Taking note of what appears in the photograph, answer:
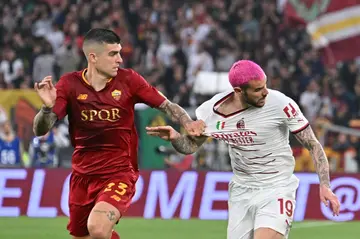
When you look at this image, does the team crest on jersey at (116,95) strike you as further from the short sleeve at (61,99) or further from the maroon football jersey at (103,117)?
the short sleeve at (61,99)

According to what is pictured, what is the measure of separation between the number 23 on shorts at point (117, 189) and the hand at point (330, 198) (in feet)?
6.10

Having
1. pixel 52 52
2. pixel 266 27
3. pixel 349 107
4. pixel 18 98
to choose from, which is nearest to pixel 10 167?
pixel 18 98

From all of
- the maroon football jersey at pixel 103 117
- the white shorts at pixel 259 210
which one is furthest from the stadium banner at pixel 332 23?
the white shorts at pixel 259 210

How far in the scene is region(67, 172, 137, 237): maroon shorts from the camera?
9655mm

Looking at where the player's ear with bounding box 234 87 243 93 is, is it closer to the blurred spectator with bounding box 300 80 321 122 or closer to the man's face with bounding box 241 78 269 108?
the man's face with bounding box 241 78 269 108

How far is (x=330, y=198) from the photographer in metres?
8.73

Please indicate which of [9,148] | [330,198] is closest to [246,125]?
[330,198]

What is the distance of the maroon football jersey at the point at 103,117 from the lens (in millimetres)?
9781

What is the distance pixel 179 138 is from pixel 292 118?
1.08 m

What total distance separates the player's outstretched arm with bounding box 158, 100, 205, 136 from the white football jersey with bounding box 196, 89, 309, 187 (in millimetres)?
278

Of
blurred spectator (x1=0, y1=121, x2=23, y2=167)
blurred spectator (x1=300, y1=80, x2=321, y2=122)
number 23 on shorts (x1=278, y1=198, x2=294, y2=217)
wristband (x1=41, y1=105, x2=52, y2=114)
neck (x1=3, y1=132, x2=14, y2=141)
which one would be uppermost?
wristband (x1=41, y1=105, x2=52, y2=114)


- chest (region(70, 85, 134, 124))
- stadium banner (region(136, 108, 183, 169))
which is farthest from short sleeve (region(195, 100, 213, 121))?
stadium banner (region(136, 108, 183, 169))

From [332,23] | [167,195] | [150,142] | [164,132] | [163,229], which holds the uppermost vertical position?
[332,23]

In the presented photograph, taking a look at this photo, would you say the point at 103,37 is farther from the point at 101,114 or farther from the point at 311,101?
the point at 311,101
